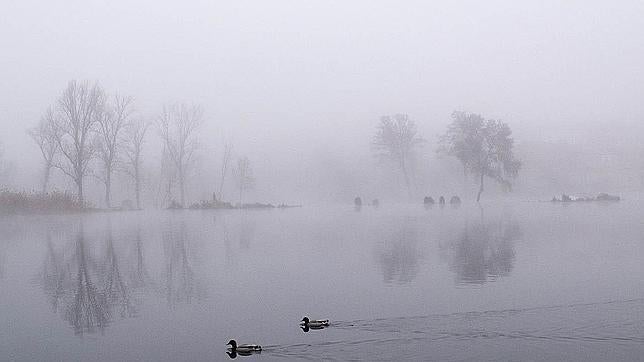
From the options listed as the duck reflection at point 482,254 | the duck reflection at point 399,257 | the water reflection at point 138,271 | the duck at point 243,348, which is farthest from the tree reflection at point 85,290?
the duck reflection at point 482,254

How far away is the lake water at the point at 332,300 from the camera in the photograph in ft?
25.8

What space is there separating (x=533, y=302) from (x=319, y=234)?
591 inches

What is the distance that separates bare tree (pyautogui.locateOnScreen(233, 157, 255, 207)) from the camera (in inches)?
3157

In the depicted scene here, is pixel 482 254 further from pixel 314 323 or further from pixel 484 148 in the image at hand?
pixel 484 148

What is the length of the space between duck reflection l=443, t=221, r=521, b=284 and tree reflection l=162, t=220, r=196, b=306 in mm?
5071

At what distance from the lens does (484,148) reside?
69750mm

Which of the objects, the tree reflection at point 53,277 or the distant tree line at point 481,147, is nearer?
the tree reflection at point 53,277

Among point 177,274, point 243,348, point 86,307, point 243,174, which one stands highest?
point 243,174

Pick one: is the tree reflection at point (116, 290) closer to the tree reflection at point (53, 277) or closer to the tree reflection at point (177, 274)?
the tree reflection at point (177, 274)

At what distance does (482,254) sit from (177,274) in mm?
7647

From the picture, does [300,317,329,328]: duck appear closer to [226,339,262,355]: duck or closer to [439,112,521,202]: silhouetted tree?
[226,339,262,355]: duck

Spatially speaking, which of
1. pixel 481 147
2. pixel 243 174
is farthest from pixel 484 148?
pixel 243 174

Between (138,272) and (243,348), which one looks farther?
(138,272)

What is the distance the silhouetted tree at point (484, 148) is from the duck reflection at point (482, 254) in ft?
147
